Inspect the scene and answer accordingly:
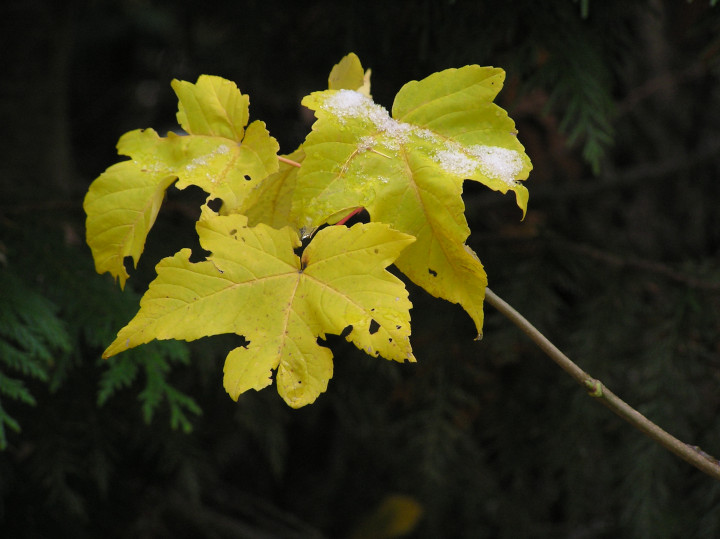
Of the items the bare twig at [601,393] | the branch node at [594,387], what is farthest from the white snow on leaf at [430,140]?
the branch node at [594,387]

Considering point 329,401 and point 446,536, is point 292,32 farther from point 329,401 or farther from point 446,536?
point 446,536

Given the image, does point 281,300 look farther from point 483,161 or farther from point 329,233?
point 483,161

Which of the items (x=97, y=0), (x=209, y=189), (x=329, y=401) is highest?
(x=97, y=0)

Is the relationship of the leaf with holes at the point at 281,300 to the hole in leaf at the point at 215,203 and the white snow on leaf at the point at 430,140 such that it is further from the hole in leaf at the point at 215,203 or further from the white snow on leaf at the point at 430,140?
the hole in leaf at the point at 215,203

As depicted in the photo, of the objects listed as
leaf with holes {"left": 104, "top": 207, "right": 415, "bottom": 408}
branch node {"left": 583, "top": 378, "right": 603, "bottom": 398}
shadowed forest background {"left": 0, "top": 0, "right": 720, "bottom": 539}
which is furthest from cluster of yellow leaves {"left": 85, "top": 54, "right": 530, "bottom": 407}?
shadowed forest background {"left": 0, "top": 0, "right": 720, "bottom": 539}

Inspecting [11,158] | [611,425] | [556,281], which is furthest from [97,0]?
[611,425]

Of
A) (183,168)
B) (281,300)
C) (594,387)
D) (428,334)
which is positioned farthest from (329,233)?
(428,334)
